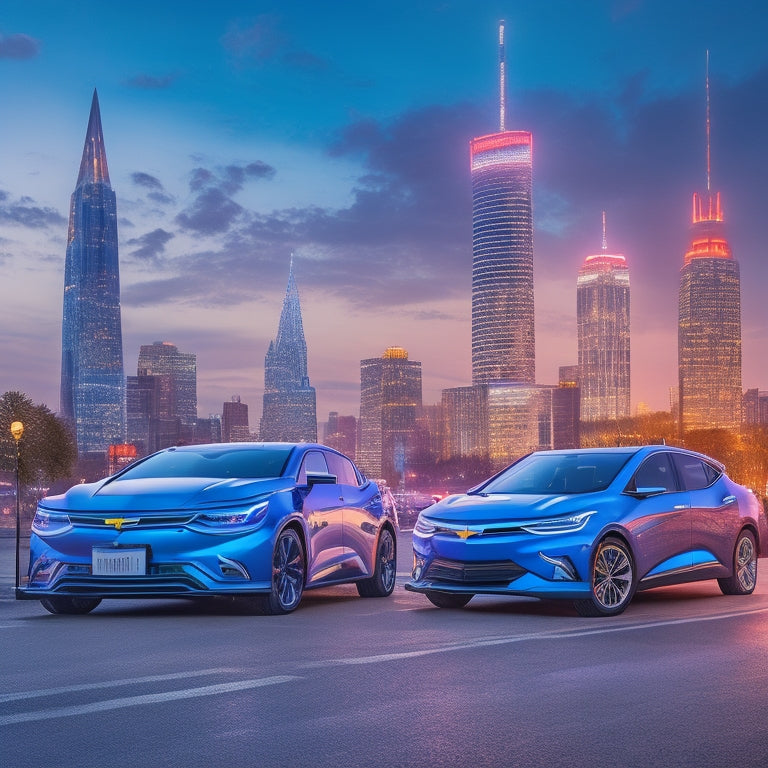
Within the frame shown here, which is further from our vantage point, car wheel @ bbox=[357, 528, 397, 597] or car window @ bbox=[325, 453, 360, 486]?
car wheel @ bbox=[357, 528, 397, 597]

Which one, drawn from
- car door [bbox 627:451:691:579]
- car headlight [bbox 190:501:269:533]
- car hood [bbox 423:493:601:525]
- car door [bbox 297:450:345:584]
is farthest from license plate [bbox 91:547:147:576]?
car door [bbox 627:451:691:579]

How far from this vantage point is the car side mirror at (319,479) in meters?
12.3

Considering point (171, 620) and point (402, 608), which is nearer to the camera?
point (171, 620)

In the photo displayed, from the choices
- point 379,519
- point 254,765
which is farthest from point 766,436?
point 254,765

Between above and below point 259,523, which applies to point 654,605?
below

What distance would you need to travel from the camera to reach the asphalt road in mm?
5629

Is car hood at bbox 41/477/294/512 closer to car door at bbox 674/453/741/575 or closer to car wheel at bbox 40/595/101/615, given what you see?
car wheel at bbox 40/595/101/615

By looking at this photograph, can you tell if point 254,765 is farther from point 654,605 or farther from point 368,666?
point 654,605

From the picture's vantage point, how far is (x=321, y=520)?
12.5 metres

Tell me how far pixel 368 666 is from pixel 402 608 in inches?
174

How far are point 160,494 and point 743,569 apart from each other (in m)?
6.66

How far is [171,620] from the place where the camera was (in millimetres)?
11102

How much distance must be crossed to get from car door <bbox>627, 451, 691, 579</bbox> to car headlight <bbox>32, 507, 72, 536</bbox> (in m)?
5.18

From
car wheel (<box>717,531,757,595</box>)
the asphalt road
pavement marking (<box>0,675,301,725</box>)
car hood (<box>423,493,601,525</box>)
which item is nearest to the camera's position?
the asphalt road
